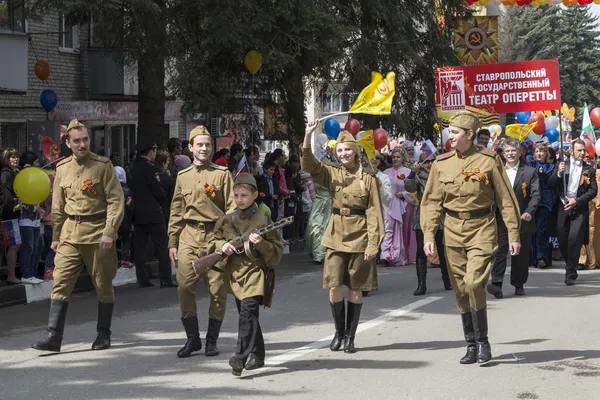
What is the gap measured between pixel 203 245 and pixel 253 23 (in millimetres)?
7941

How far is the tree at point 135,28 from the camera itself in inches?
565

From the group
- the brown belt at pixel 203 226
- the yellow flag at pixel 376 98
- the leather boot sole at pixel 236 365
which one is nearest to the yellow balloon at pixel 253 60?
the yellow flag at pixel 376 98

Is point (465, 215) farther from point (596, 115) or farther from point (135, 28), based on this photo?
point (596, 115)

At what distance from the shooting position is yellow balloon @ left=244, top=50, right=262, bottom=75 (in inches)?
672

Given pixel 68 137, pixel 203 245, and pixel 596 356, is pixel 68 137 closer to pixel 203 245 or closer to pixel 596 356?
pixel 203 245

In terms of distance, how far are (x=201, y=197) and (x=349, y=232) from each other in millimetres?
1247

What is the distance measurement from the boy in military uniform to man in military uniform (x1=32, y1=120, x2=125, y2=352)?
139 cm

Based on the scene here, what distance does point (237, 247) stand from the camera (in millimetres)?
8141

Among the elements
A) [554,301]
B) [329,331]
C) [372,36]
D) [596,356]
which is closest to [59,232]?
[329,331]

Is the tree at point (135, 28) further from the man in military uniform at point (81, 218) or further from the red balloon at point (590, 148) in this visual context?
the red balloon at point (590, 148)

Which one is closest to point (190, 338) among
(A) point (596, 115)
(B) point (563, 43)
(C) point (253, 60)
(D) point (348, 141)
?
(D) point (348, 141)

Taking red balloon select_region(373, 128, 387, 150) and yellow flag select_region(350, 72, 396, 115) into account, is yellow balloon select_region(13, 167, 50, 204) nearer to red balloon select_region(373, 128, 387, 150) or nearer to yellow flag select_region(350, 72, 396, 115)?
yellow flag select_region(350, 72, 396, 115)

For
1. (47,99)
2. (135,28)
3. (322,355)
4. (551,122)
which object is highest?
(135,28)

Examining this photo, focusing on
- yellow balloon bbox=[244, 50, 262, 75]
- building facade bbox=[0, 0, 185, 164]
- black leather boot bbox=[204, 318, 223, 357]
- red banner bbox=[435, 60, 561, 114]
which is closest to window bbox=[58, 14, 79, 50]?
building facade bbox=[0, 0, 185, 164]
